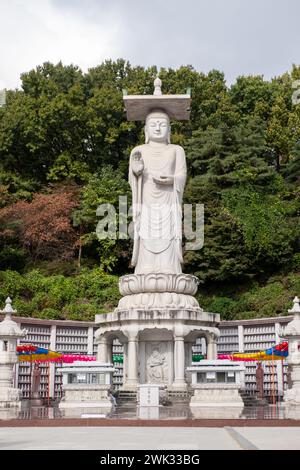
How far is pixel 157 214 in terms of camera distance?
1831 cm

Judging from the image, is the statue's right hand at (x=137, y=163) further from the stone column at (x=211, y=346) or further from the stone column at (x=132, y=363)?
the stone column at (x=211, y=346)

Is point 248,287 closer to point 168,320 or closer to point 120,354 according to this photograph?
point 120,354

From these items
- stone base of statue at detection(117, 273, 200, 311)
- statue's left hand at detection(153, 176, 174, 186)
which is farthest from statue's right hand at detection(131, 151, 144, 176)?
stone base of statue at detection(117, 273, 200, 311)

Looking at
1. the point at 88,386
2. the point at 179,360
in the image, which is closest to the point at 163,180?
the point at 179,360

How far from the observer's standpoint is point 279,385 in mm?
19344

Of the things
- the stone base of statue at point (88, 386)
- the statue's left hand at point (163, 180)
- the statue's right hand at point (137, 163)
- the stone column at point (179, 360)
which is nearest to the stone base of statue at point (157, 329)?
the stone column at point (179, 360)

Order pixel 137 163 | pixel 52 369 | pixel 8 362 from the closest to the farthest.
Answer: pixel 8 362
pixel 137 163
pixel 52 369

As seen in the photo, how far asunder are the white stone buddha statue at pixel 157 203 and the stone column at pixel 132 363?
2.41 meters

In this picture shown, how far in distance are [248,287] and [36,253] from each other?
944cm

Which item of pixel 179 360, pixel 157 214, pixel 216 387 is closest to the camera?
pixel 216 387

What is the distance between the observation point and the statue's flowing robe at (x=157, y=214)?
18.0 m

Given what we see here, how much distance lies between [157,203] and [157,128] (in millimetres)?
2290

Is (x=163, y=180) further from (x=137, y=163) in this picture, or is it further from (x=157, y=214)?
(x=157, y=214)

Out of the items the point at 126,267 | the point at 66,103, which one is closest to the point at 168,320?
the point at 126,267
